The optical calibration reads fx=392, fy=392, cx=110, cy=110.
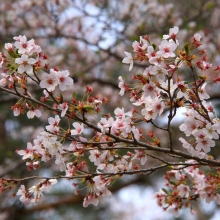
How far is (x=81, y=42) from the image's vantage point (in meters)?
5.11

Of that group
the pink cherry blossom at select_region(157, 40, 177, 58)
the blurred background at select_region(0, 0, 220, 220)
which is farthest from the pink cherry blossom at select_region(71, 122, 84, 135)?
the blurred background at select_region(0, 0, 220, 220)

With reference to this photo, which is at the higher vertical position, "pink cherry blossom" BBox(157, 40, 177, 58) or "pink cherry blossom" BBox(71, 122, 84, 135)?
"pink cherry blossom" BBox(157, 40, 177, 58)

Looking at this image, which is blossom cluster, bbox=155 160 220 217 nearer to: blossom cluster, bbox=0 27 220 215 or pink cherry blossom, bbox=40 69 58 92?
blossom cluster, bbox=0 27 220 215

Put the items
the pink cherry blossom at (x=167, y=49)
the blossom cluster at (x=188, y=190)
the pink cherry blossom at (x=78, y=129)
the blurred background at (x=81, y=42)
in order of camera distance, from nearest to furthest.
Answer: the pink cherry blossom at (x=167, y=49), the pink cherry blossom at (x=78, y=129), the blossom cluster at (x=188, y=190), the blurred background at (x=81, y=42)

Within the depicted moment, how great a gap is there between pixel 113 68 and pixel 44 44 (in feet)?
3.70

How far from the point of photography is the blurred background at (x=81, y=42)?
412 centimetres

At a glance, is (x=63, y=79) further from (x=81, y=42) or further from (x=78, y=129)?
(x=81, y=42)

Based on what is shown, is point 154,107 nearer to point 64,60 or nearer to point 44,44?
point 64,60

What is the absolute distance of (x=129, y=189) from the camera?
640 centimetres

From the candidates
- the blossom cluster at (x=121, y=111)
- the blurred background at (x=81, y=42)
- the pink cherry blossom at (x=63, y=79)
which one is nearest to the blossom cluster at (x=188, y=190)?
the blossom cluster at (x=121, y=111)

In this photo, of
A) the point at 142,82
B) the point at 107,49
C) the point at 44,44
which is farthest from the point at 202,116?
the point at 44,44

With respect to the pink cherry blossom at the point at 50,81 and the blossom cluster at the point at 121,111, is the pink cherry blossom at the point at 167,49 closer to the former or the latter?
the blossom cluster at the point at 121,111

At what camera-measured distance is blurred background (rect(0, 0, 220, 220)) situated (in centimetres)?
412

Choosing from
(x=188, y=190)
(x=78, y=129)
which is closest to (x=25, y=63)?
(x=78, y=129)
